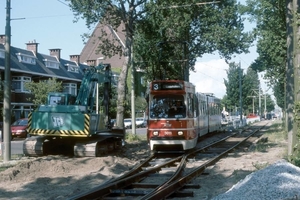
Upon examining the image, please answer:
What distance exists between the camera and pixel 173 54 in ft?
130

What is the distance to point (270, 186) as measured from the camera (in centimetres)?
845

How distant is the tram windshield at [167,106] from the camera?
1934cm

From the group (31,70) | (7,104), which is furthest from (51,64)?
(7,104)

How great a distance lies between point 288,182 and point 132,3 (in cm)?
2089

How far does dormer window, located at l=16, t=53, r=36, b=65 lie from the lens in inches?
2007

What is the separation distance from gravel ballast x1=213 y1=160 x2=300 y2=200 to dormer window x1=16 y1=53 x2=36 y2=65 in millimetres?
44680

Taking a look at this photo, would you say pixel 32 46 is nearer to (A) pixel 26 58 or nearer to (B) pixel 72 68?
(A) pixel 26 58

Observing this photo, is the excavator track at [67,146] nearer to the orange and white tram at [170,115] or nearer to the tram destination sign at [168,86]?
the orange and white tram at [170,115]

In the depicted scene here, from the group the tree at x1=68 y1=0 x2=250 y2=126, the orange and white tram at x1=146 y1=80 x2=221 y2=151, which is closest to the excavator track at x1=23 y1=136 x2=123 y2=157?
the orange and white tram at x1=146 y1=80 x2=221 y2=151

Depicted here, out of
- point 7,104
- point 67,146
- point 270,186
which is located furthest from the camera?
point 67,146

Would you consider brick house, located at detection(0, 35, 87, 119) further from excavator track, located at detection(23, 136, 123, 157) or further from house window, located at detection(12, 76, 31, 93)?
excavator track, located at detection(23, 136, 123, 157)

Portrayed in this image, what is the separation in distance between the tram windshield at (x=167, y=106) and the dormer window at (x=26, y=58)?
34674 mm

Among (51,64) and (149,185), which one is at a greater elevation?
(51,64)

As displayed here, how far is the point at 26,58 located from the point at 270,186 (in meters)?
47.2
